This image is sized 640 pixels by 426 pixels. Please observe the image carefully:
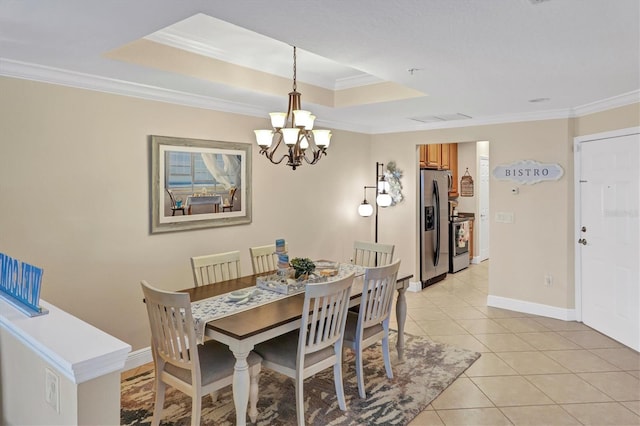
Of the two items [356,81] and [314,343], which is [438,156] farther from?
[314,343]

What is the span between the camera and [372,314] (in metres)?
3.04

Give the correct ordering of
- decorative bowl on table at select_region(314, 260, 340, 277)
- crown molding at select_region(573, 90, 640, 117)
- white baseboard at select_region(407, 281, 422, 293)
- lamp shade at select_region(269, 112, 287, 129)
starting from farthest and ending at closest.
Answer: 1. white baseboard at select_region(407, 281, 422, 293)
2. crown molding at select_region(573, 90, 640, 117)
3. decorative bowl on table at select_region(314, 260, 340, 277)
4. lamp shade at select_region(269, 112, 287, 129)

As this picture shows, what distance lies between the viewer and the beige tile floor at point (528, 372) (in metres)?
2.75

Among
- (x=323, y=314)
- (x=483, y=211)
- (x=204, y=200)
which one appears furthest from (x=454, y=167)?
(x=323, y=314)

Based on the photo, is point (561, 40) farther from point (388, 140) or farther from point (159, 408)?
point (388, 140)

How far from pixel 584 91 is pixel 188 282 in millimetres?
3916

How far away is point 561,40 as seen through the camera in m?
2.36

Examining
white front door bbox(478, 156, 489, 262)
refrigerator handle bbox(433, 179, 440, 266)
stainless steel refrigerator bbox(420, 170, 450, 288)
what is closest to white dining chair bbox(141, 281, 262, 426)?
stainless steel refrigerator bbox(420, 170, 450, 288)

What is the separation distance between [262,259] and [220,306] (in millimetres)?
1154

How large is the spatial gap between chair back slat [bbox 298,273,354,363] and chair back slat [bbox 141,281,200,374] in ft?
2.05

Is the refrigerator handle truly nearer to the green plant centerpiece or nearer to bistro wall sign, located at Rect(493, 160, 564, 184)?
bistro wall sign, located at Rect(493, 160, 564, 184)

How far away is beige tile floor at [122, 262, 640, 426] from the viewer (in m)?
2.75

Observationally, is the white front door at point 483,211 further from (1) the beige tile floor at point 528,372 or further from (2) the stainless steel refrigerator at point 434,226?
(1) the beige tile floor at point 528,372

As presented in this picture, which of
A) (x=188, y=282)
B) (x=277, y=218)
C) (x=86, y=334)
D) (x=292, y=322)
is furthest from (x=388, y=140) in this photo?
(x=86, y=334)
